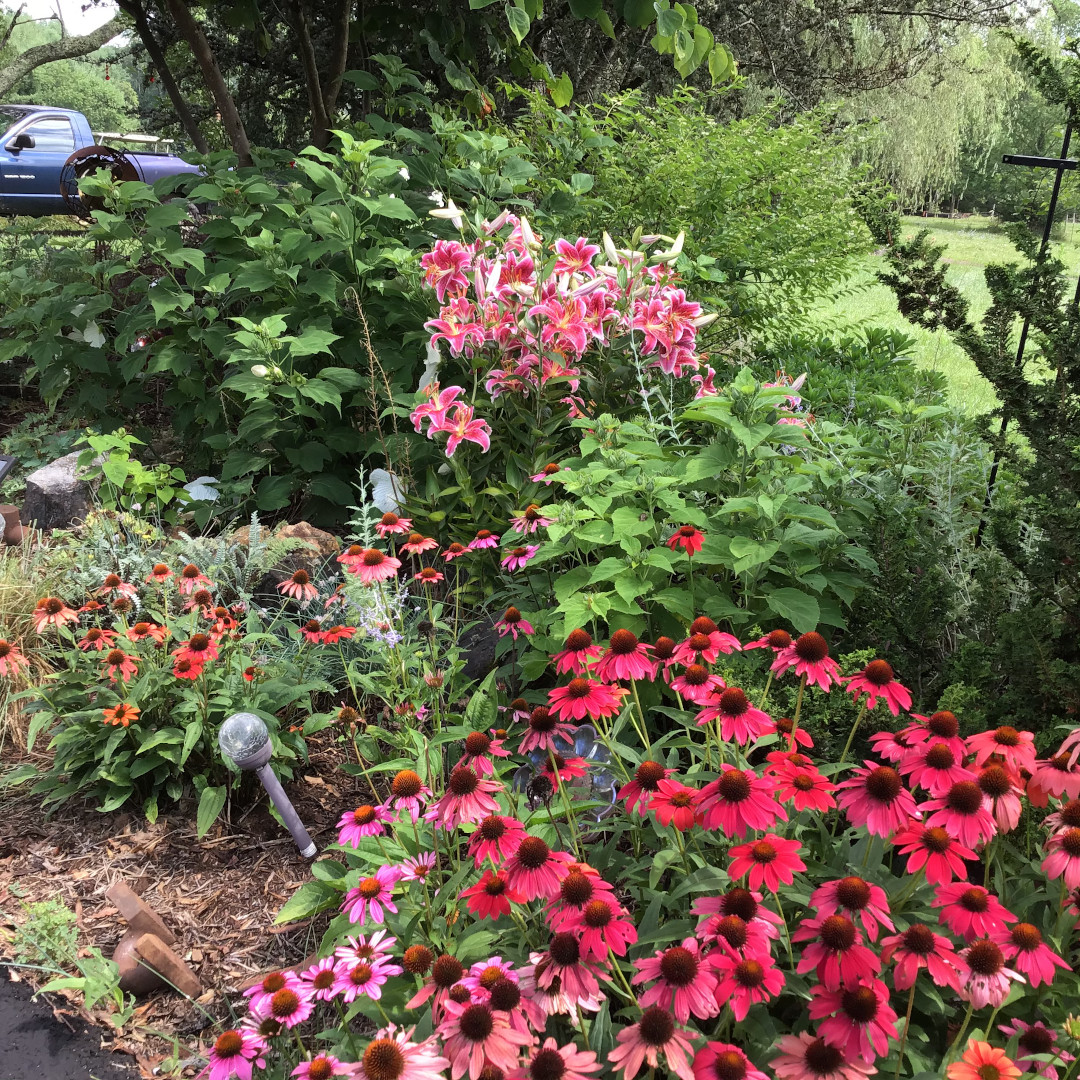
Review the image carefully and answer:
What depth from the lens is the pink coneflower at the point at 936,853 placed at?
3.36ft

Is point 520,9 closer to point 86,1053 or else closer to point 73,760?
point 73,760

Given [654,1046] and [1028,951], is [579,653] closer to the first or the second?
[654,1046]

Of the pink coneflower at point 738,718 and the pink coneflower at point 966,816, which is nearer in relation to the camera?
the pink coneflower at point 966,816

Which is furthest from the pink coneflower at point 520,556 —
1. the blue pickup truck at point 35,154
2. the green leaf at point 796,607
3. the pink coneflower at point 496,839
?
the blue pickup truck at point 35,154

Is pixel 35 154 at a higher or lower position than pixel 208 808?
higher

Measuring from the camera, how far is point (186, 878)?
209cm

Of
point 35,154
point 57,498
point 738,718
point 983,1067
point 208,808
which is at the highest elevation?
point 35,154

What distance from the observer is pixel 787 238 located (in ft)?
12.8

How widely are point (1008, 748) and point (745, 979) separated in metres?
0.53

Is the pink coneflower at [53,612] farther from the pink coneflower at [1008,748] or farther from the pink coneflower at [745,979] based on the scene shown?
the pink coneflower at [1008,748]

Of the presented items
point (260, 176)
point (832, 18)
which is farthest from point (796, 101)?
point (260, 176)

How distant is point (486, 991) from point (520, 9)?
264 centimetres

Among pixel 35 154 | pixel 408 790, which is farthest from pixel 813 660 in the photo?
pixel 35 154

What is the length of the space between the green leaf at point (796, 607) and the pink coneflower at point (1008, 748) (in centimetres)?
70
